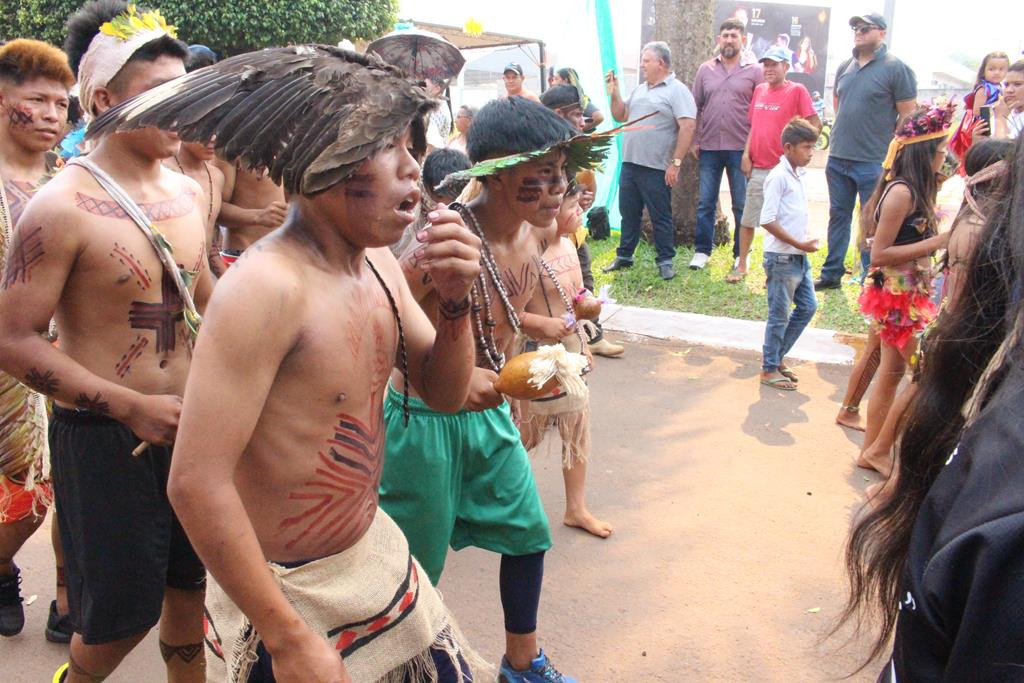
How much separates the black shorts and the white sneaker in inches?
284

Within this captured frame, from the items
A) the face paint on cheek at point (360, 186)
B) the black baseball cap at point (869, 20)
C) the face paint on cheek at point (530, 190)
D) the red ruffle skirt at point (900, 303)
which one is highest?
the face paint on cheek at point (360, 186)

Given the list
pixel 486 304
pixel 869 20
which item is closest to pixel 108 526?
pixel 486 304

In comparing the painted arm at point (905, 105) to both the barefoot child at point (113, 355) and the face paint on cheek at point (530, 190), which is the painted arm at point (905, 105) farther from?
the barefoot child at point (113, 355)

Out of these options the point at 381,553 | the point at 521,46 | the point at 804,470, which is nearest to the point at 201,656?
the point at 381,553

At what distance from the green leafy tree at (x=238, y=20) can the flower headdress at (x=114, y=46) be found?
10425 mm

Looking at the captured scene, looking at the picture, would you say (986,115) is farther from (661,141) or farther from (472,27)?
(472,27)

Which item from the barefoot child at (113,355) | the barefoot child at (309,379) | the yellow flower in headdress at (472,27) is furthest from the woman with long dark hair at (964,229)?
the yellow flower in headdress at (472,27)

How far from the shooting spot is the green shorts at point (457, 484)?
8.67 feet

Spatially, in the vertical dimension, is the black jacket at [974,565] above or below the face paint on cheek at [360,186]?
below

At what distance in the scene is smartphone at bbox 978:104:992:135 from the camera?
24.2 feet

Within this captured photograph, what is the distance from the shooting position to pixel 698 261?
29.5 ft

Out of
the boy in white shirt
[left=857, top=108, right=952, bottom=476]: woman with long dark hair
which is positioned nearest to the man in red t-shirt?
the boy in white shirt

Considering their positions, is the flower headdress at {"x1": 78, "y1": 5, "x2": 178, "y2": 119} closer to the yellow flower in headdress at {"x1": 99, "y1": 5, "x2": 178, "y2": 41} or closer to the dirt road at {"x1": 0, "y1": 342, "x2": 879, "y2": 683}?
the yellow flower in headdress at {"x1": 99, "y1": 5, "x2": 178, "y2": 41}

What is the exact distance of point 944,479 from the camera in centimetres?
101
